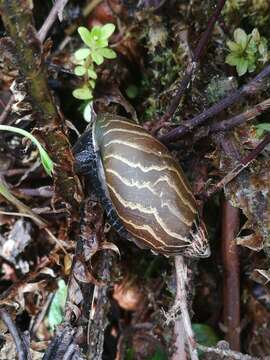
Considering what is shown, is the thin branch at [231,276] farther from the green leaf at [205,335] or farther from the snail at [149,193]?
the snail at [149,193]

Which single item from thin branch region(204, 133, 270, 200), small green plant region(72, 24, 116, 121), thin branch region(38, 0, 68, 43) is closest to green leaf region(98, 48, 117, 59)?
small green plant region(72, 24, 116, 121)

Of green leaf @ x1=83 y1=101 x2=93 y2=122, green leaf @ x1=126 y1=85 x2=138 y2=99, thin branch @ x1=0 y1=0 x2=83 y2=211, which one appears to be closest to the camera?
thin branch @ x1=0 y1=0 x2=83 y2=211

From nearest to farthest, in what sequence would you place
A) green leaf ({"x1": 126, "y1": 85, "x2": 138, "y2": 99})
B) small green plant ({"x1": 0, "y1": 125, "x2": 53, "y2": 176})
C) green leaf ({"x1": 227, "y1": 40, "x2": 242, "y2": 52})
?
small green plant ({"x1": 0, "y1": 125, "x2": 53, "y2": 176}) < green leaf ({"x1": 227, "y1": 40, "x2": 242, "y2": 52}) < green leaf ({"x1": 126, "y1": 85, "x2": 138, "y2": 99})

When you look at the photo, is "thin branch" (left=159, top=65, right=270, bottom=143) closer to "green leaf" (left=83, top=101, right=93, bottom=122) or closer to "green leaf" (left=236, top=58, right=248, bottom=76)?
"green leaf" (left=236, top=58, right=248, bottom=76)

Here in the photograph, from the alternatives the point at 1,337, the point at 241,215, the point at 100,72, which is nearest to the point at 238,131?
the point at 241,215

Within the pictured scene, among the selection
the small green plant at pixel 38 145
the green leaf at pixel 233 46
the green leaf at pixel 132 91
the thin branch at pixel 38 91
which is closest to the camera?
the thin branch at pixel 38 91

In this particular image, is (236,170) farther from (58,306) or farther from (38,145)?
(58,306)

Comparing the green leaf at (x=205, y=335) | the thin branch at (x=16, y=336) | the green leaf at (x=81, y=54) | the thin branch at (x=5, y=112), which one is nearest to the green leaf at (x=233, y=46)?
the green leaf at (x=81, y=54)
